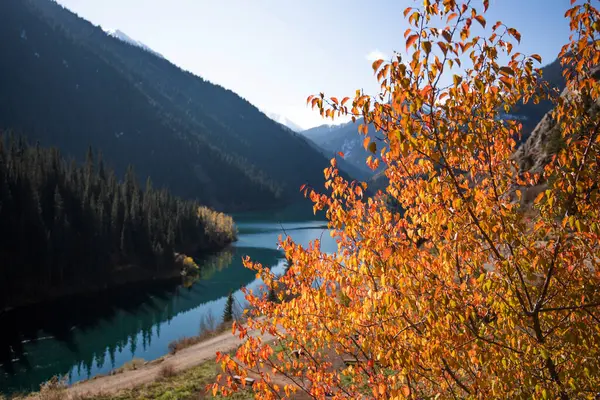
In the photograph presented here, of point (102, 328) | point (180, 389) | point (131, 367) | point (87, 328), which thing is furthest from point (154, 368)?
point (87, 328)

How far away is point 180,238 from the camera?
9362cm

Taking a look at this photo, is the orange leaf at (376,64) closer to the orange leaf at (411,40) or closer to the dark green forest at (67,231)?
the orange leaf at (411,40)

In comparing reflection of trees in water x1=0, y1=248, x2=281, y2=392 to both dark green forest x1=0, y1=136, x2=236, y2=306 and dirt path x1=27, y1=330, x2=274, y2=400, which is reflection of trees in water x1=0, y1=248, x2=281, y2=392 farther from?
dirt path x1=27, y1=330, x2=274, y2=400

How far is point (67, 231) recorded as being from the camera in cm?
6162

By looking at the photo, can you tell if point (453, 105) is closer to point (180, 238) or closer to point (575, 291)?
point (575, 291)

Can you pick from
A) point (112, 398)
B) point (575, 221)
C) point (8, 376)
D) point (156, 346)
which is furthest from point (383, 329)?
point (156, 346)

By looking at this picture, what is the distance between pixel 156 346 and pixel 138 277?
3219cm

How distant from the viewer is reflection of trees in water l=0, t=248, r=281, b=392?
32.3 metres

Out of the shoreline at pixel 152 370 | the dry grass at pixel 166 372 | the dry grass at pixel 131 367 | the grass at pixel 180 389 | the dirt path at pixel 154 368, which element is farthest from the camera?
the dry grass at pixel 131 367

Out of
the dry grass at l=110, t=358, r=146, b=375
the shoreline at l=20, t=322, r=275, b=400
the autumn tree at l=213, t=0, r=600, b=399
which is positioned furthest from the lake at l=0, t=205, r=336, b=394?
the autumn tree at l=213, t=0, r=600, b=399

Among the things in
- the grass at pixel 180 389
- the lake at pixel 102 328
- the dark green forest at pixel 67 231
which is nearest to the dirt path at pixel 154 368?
the grass at pixel 180 389

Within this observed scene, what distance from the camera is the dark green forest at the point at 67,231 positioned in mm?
54438

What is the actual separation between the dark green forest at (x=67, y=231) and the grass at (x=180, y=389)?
1596 inches

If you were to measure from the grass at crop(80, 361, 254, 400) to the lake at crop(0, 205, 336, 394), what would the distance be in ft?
13.0
